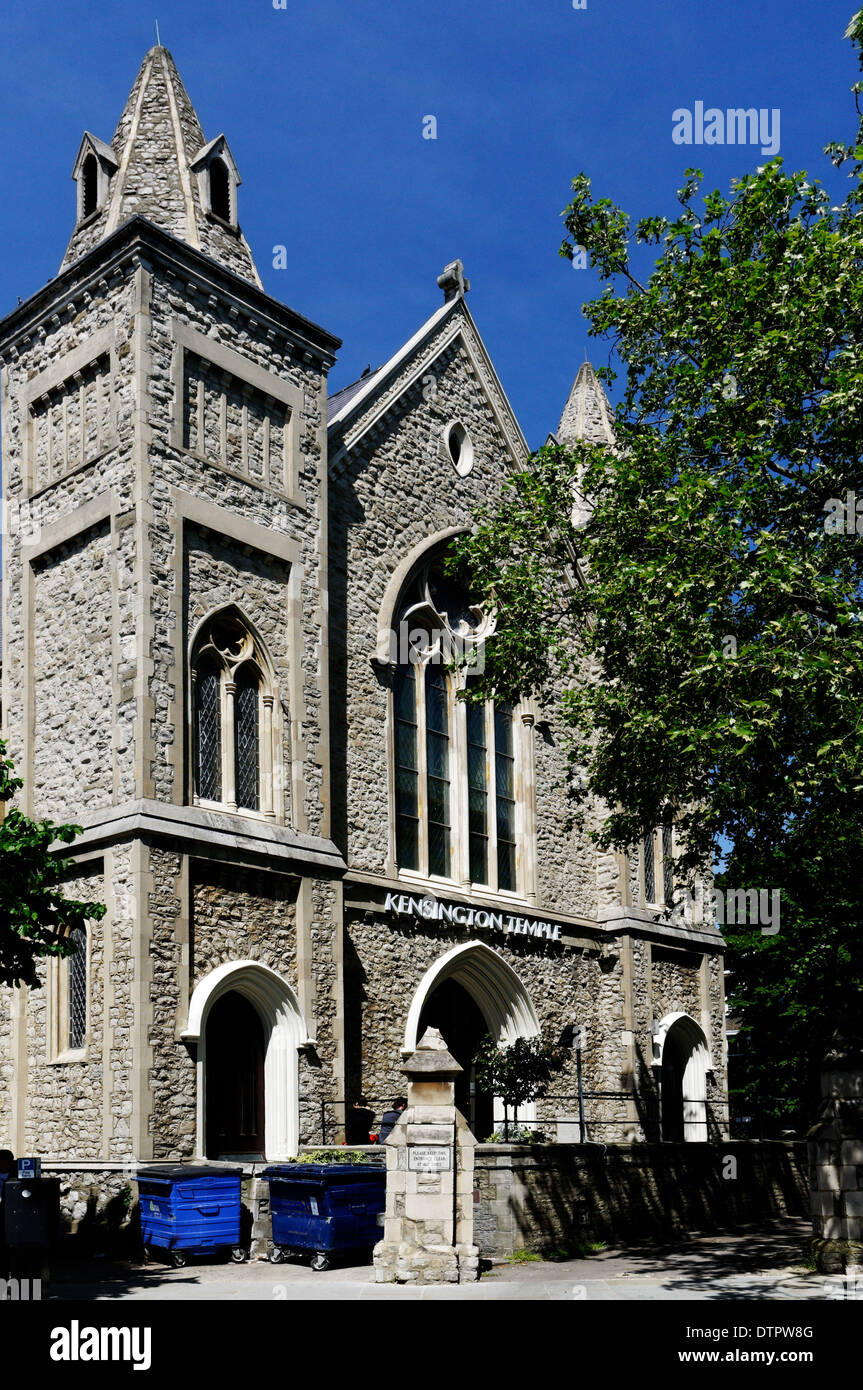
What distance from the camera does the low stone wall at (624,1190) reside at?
18094mm

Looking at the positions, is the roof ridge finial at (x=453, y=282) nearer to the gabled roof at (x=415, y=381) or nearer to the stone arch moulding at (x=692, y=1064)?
the gabled roof at (x=415, y=381)

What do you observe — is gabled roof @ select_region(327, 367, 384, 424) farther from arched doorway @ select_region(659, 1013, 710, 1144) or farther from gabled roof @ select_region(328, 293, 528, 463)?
arched doorway @ select_region(659, 1013, 710, 1144)

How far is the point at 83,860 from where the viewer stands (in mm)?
18594

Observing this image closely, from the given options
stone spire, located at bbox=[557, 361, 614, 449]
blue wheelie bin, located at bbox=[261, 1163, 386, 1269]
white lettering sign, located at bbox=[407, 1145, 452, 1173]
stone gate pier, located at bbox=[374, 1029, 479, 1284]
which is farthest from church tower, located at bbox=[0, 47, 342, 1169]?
stone spire, located at bbox=[557, 361, 614, 449]

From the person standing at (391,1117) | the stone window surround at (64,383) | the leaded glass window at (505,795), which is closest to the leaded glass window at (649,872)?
the leaded glass window at (505,795)

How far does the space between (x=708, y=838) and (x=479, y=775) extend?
7.74 meters

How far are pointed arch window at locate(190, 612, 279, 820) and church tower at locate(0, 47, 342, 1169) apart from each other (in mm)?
39

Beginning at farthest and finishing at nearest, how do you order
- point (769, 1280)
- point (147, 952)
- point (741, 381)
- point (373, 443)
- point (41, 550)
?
point (373, 443)
point (41, 550)
point (147, 952)
point (741, 381)
point (769, 1280)

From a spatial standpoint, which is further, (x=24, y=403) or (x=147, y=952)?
(x=24, y=403)

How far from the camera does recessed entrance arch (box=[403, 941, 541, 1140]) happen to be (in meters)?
23.8

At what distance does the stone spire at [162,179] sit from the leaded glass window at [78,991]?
9471mm

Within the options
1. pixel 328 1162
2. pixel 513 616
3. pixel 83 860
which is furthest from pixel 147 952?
pixel 513 616
